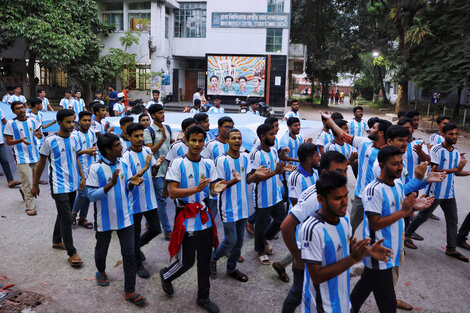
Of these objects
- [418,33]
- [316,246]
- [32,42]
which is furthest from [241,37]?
[316,246]

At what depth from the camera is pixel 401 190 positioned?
3387 mm

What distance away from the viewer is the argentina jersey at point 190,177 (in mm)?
3805

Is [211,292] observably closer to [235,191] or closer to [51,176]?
[235,191]

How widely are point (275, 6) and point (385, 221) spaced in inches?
919

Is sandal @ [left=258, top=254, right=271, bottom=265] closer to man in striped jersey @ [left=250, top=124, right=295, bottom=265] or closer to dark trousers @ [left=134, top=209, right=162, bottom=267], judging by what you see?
man in striped jersey @ [left=250, top=124, right=295, bottom=265]

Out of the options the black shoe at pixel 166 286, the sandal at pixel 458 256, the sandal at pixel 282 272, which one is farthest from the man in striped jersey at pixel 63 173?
the sandal at pixel 458 256

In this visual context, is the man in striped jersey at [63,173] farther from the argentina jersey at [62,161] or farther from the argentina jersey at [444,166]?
the argentina jersey at [444,166]

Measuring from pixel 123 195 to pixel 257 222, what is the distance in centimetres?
174

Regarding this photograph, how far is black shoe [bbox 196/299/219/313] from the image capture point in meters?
3.90

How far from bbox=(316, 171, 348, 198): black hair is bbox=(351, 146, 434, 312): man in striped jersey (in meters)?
0.93

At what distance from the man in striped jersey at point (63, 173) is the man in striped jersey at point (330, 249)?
3.17m

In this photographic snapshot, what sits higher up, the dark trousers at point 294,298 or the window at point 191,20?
the window at point 191,20

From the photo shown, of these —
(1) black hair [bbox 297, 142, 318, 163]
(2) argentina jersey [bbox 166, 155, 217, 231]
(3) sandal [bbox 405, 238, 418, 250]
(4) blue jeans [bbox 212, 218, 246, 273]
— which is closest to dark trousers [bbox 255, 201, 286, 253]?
(4) blue jeans [bbox 212, 218, 246, 273]

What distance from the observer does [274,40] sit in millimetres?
24516
